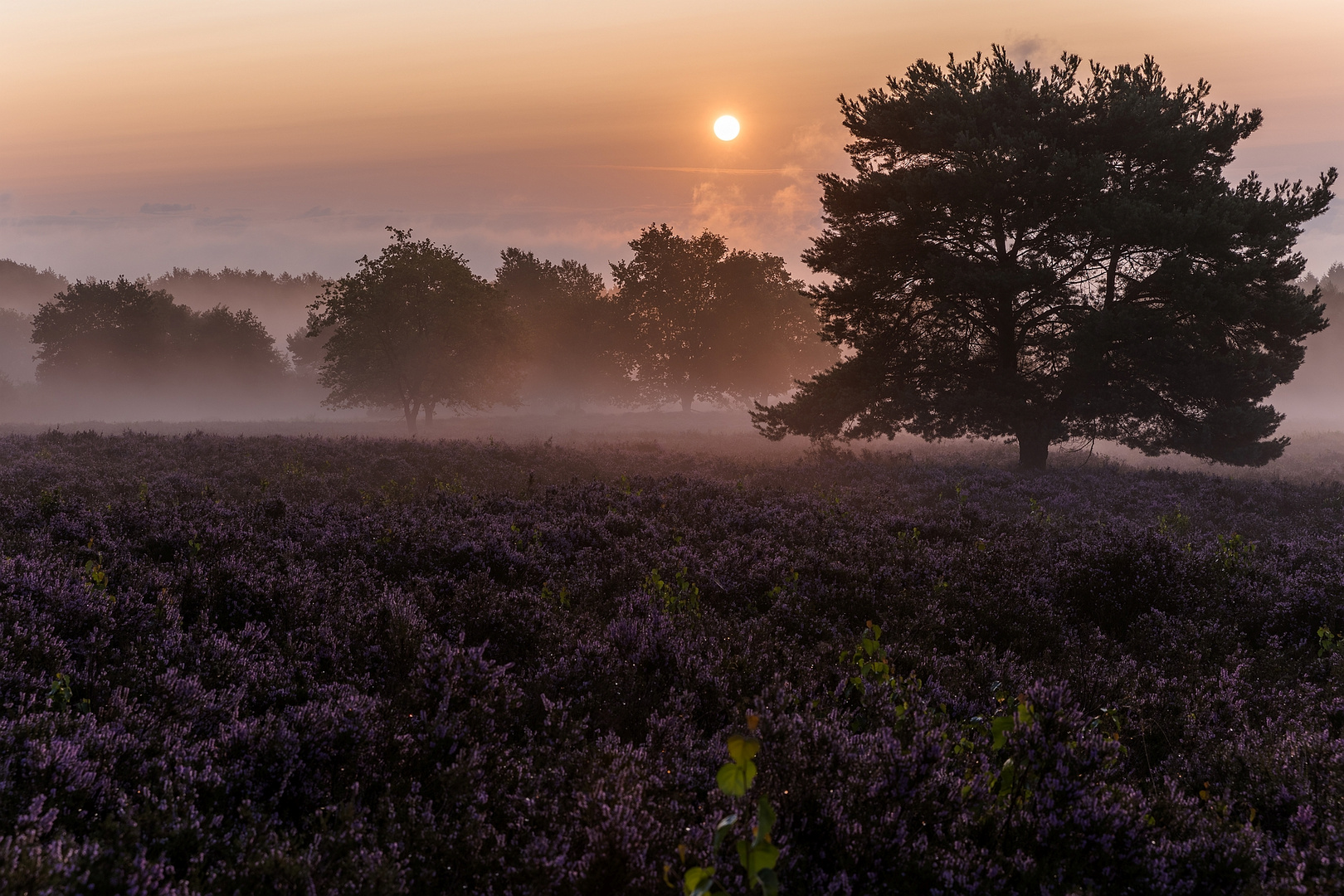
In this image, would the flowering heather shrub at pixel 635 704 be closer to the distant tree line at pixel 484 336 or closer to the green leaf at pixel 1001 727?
the green leaf at pixel 1001 727

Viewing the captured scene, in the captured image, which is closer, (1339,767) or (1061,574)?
(1339,767)

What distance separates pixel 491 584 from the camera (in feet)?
17.4

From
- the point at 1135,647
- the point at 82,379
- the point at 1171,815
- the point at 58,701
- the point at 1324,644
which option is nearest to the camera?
the point at 1171,815

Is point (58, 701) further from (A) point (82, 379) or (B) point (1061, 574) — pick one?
(A) point (82, 379)

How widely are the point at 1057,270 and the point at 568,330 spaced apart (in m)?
43.9

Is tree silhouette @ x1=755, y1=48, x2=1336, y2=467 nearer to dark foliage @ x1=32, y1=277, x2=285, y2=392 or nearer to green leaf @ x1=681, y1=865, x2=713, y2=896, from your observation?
green leaf @ x1=681, y1=865, x2=713, y2=896

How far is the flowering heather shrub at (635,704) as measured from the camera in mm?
2391

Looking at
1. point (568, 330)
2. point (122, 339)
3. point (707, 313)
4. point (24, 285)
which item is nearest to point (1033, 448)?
point (707, 313)

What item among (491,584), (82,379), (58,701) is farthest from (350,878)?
(82,379)

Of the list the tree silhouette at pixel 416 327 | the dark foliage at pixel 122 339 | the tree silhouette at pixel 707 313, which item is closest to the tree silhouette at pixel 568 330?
the tree silhouette at pixel 707 313

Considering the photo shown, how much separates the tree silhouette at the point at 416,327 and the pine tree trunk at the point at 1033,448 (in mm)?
27157

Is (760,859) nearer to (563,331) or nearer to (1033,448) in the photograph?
(1033,448)

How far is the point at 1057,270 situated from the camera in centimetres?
1623

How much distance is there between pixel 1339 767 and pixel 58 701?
5.74 meters
